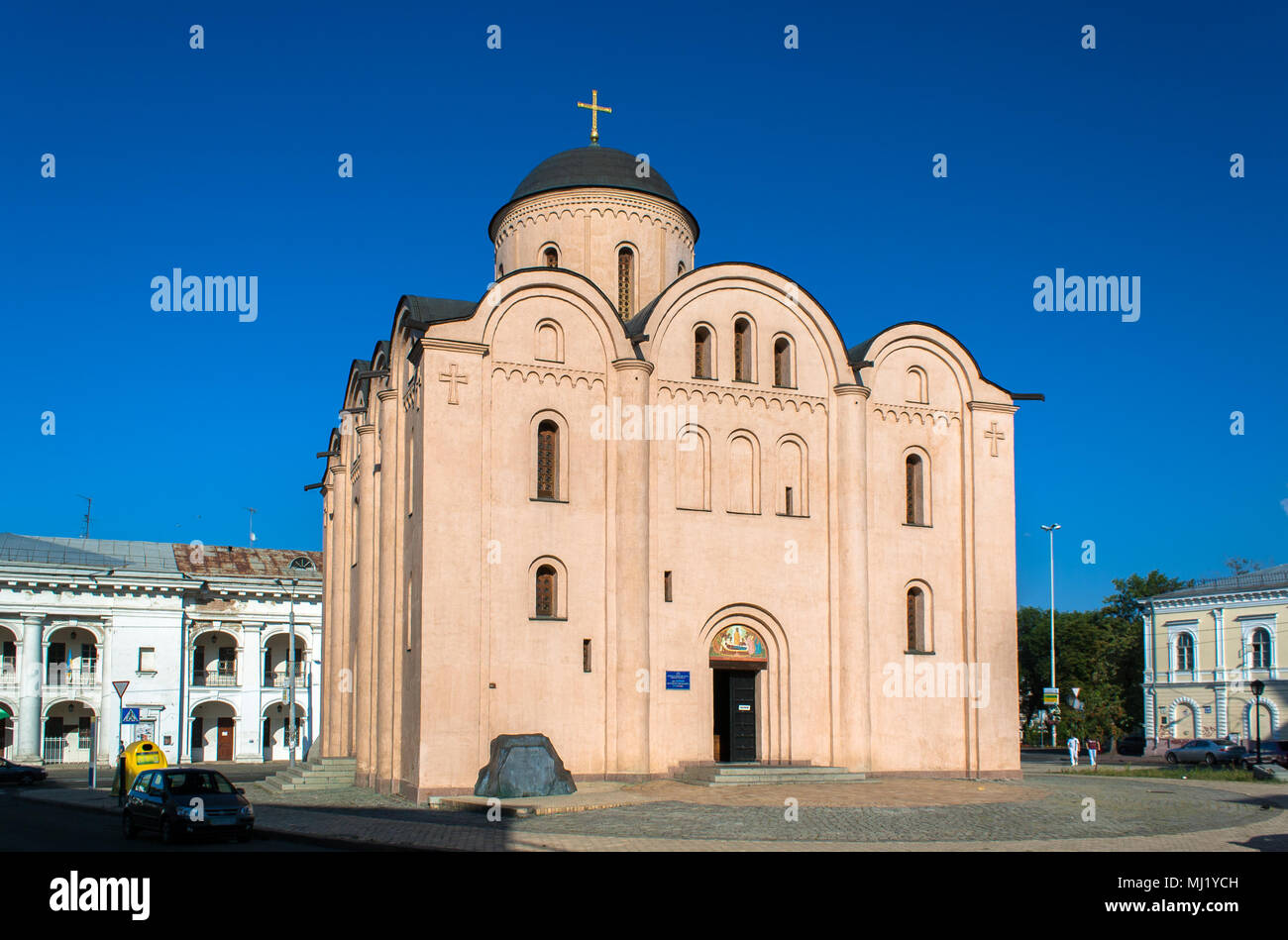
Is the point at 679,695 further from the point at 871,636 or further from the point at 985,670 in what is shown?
the point at 985,670

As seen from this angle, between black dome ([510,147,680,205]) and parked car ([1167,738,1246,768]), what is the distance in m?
28.6

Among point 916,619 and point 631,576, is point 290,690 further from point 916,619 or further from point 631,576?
point 916,619

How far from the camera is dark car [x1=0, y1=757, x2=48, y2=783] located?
125ft

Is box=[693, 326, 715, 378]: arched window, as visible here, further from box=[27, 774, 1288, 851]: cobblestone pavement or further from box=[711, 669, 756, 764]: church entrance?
box=[27, 774, 1288, 851]: cobblestone pavement

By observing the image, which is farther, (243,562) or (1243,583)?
(243,562)

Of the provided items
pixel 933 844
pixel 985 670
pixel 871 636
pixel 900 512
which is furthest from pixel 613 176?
pixel 933 844

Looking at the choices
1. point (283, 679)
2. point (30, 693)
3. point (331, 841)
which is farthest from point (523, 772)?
point (283, 679)

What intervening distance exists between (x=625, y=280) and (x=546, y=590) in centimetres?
955

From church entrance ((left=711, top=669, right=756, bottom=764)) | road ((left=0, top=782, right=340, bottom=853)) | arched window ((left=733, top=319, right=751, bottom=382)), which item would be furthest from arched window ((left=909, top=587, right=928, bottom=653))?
road ((left=0, top=782, right=340, bottom=853))

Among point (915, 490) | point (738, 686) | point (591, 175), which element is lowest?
point (738, 686)

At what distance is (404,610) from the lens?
86.8ft

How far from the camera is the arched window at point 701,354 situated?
2797 centimetres

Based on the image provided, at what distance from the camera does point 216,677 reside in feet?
174

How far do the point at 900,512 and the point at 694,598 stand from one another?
5.91m
